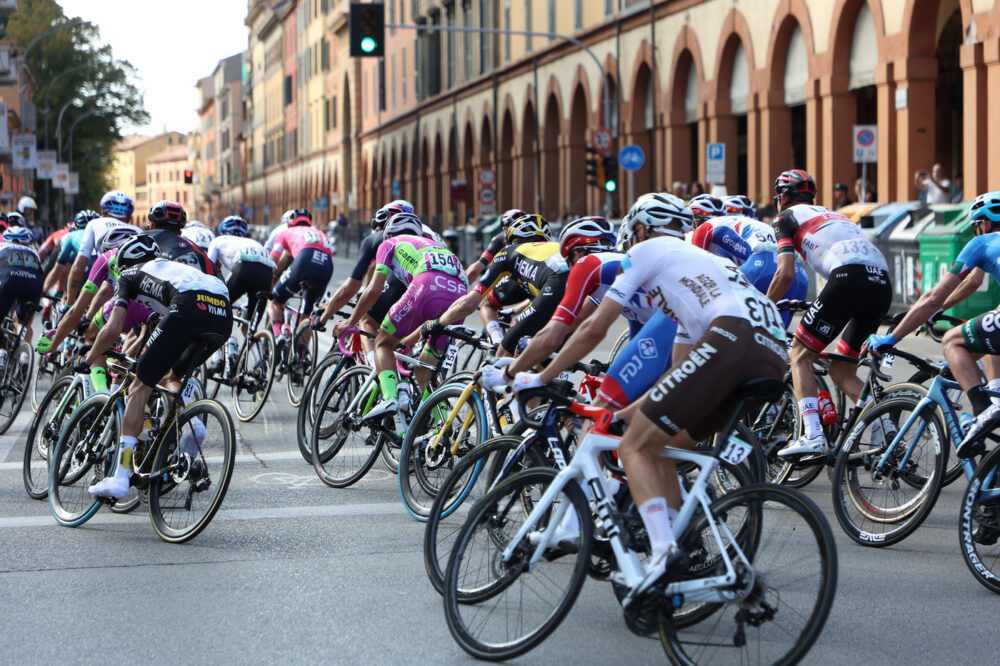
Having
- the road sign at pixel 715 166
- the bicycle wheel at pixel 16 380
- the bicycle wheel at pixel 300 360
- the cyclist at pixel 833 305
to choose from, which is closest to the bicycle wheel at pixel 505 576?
the cyclist at pixel 833 305

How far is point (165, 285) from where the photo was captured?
313 inches

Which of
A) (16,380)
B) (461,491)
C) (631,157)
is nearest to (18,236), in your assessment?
(16,380)

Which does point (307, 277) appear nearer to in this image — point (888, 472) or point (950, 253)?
point (888, 472)

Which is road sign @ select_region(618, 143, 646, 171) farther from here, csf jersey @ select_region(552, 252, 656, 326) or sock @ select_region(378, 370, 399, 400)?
csf jersey @ select_region(552, 252, 656, 326)

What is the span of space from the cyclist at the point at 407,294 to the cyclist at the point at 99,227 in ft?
5.85

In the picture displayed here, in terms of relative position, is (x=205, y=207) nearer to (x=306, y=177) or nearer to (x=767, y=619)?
(x=306, y=177)

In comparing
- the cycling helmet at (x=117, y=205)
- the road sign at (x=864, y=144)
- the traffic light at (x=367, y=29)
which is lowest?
the cycling helmet at (x=117, y=205)

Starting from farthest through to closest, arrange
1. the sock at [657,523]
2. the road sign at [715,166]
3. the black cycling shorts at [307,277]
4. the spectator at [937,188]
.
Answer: the road sign at [715,166] → the spectator at [937,188] → the black cycling shorts at [307,277] → the sock at [657,523]

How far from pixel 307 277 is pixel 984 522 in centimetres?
897

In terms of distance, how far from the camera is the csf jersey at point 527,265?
9.74m

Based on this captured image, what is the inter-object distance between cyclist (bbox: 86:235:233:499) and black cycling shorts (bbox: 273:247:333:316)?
577cm

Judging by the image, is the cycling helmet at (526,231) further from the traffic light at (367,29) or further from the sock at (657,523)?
the traffic light at (367,29)

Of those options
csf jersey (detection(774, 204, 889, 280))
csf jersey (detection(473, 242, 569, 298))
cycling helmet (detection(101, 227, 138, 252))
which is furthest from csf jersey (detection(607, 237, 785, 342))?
cycling helmet (detection(101, 227, 138, 252))

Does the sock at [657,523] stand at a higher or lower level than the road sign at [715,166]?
lower
